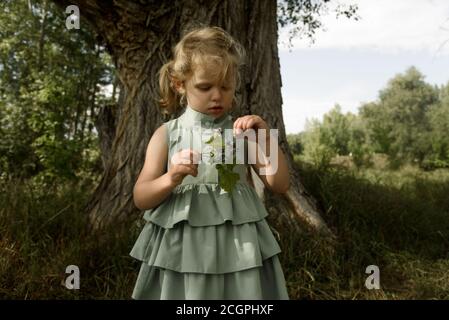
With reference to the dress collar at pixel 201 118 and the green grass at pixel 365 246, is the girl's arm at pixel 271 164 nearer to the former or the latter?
the dress collar at pixel 201 118

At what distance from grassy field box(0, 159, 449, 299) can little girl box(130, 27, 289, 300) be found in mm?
1490

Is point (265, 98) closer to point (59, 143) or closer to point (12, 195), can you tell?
point (12, 195)

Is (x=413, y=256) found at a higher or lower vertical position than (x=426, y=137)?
lower

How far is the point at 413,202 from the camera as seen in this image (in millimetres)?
4918

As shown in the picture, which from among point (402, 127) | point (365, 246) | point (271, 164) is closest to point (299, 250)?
point (365, 246)

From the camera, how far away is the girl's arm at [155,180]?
5.53 feet

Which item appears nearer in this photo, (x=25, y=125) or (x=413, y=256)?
(x=413, y=256)

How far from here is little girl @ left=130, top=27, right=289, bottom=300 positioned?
1670 mm

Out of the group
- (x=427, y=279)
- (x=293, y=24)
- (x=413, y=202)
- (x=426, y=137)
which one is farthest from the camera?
(x=426, y=137)

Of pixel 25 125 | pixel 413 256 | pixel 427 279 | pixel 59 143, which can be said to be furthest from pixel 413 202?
pixel 25 125

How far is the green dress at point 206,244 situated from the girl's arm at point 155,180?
0.04 m

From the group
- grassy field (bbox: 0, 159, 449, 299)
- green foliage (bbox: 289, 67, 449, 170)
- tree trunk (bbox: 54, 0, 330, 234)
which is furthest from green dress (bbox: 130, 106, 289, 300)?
green foliage (bbox: 289, 67, 449, 170)

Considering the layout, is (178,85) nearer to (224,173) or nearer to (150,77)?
(224,173)

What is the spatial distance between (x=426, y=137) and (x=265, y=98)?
24.6m
